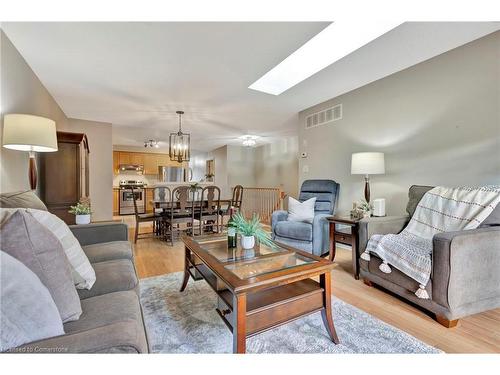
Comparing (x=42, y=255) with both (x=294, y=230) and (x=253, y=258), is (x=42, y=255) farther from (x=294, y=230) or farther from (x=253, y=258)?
(x=294, y=230)

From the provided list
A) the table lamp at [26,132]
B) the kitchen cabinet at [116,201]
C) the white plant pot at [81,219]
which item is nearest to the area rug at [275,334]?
the white plant pot at [81,219]

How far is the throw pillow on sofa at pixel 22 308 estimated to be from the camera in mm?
652

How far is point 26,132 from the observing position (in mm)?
1881

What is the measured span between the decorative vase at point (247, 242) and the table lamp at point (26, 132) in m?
1.88

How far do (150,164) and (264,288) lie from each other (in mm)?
8069

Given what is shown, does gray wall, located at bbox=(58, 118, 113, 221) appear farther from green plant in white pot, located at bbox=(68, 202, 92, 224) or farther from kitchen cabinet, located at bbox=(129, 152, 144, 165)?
kitchen cabinet, located at bbox=(129, 152, 144, 165)

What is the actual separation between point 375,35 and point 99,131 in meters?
5.08

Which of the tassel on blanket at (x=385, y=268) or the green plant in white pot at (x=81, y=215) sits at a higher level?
the green plant in white pot at (x=81, y=215)

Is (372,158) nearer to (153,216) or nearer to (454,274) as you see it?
(454,274)

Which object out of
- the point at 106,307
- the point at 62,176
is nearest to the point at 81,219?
the point at 62,176

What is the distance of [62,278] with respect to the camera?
0.88 metres

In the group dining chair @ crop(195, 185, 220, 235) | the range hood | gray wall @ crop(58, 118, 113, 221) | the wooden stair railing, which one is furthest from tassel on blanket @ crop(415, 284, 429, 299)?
the range hood

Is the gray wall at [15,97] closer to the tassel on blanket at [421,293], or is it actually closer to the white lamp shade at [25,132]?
the white lamp shade at [25,132]
